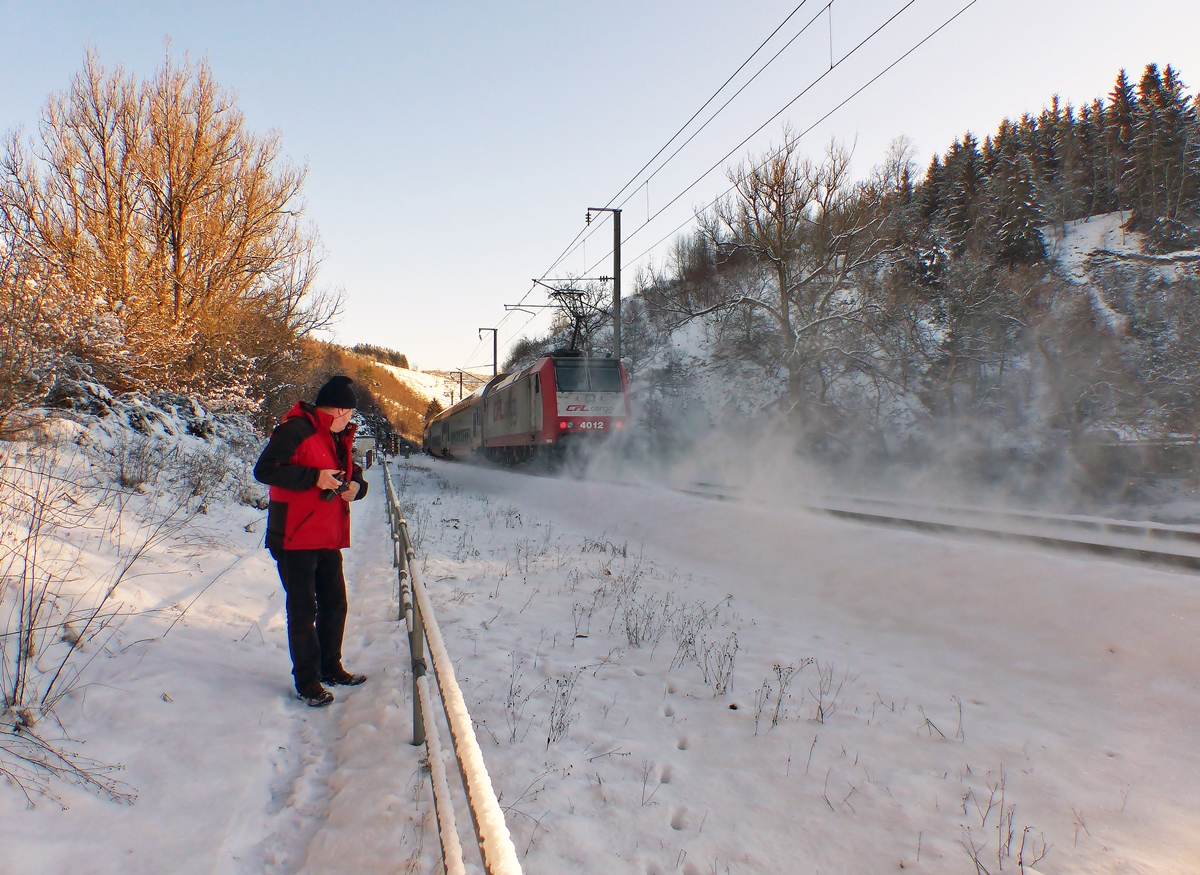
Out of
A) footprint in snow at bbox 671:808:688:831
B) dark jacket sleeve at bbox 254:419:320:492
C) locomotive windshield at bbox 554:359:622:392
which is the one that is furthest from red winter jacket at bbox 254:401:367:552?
locomotive windshield at bbox 554:359:622:392

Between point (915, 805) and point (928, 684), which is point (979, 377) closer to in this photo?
point (928, 684)

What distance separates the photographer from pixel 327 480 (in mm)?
3398

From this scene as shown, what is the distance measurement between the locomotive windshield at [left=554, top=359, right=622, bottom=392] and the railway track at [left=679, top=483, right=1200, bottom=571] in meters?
7.71

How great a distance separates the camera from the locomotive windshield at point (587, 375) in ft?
53.1

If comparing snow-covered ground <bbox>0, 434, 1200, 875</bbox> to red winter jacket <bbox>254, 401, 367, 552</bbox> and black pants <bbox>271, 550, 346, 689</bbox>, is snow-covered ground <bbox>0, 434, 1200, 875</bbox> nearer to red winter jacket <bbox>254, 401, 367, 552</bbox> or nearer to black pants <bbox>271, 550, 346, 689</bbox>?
black pants <bbox>271, 550, 346, 689</bbox>

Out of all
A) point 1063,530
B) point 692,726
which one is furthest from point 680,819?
point 1063,530

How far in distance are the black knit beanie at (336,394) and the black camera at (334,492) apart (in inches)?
17.8

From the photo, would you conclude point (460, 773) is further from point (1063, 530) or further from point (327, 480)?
point (1063, 530)

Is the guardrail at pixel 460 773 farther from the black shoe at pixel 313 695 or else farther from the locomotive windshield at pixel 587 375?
the locomotive windshield at pixel 587 375

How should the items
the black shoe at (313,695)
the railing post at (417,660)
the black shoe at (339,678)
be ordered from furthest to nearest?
the black shoe at (339,678)
the black shoe at (313,695)
the railing post at (417,660)

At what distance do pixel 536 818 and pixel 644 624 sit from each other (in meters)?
2.98

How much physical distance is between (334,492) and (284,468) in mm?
325

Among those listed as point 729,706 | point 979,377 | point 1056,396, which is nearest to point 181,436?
point 729,706

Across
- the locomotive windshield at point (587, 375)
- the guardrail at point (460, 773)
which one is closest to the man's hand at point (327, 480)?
the guardrail at point (460, 773)
